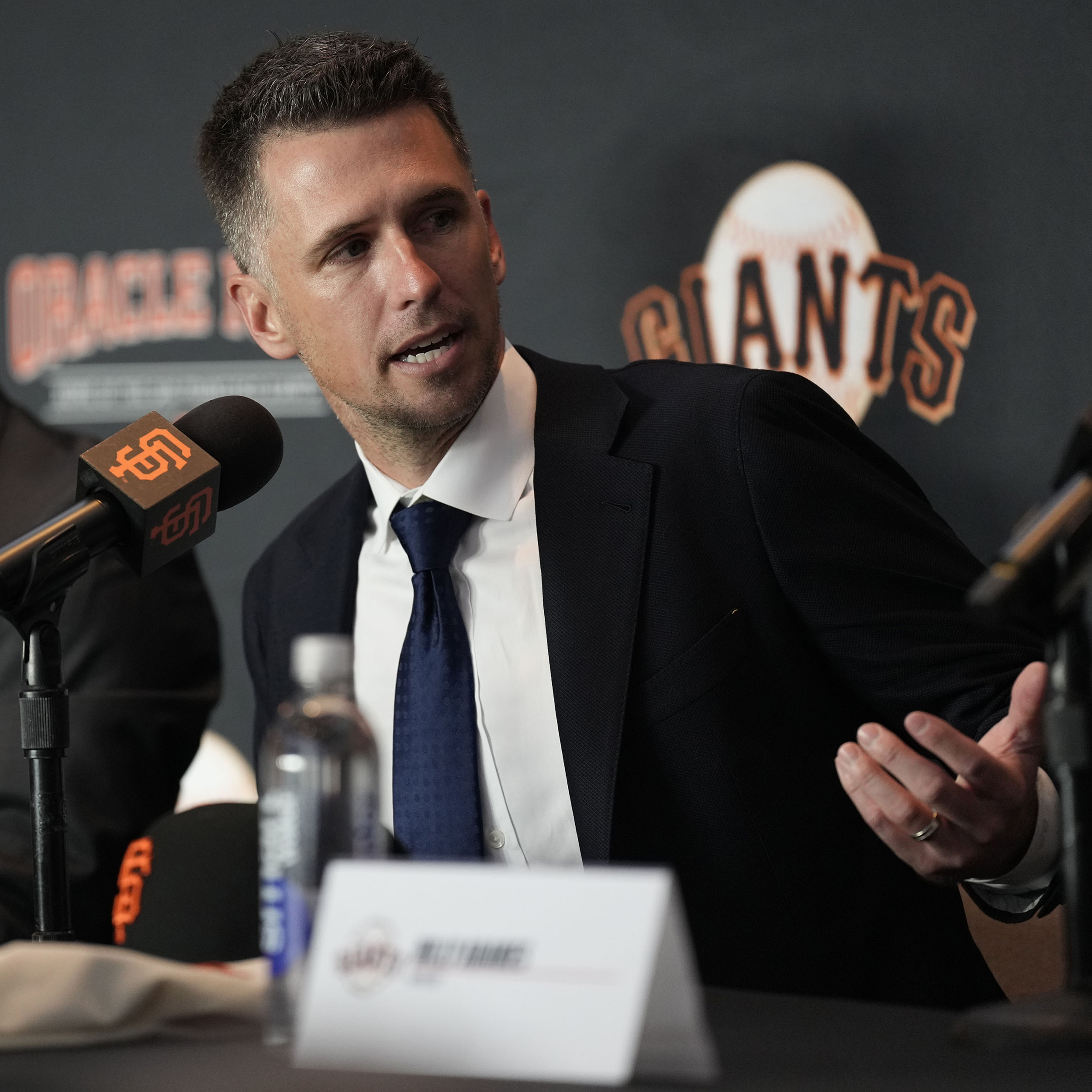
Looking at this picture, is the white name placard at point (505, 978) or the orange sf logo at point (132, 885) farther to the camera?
the orange sf logo at point (132, 885)

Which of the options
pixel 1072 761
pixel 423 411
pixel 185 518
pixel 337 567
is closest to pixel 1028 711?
pixel 1072 761

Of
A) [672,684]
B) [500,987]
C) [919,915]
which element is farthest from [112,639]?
[500,987]

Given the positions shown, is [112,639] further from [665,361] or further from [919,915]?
[919,915]

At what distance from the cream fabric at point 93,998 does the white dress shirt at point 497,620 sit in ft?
2.11

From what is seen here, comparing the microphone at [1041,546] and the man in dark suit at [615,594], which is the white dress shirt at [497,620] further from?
the microphone at [1041,546]

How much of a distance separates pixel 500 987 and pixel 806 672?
0.86 meters

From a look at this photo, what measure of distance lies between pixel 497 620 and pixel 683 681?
0.64ft

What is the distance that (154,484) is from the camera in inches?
36.9

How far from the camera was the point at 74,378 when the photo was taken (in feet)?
8.25

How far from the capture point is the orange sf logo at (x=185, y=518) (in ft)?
3.10

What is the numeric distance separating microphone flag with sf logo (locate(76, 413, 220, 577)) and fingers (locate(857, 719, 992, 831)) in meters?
0.47

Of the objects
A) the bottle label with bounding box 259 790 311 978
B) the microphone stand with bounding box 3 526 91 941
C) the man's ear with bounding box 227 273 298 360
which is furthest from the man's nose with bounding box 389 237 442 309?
the bottle label with bounding box 259 790 311 978

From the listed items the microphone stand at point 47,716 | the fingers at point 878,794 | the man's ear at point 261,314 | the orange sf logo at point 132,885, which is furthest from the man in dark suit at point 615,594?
the microphone stand at point 47,716

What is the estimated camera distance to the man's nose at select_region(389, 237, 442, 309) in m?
1.31
